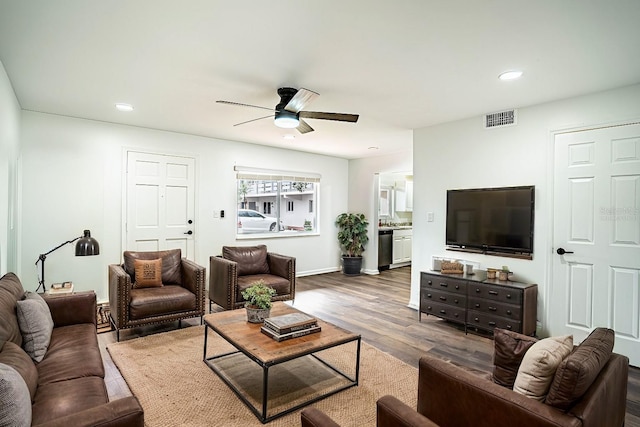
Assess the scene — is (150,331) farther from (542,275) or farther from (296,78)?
(542,275)

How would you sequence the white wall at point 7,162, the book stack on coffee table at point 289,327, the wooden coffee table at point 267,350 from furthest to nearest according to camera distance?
the white wall at point 7,162, the book stack on coffee table at point 289,327, the wooden coffee table at point 267,350

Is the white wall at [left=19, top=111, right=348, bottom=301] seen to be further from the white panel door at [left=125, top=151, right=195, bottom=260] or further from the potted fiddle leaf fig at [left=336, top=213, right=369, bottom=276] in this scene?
the potted fiddle leaf fig at [left=336, top=213, right=369, bottom=276]

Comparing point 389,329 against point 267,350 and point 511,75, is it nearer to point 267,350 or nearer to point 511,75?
point 267,350

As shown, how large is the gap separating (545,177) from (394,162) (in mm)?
3274

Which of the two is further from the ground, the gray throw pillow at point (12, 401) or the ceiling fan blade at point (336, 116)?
the ceiling fan blade at point (336, 116)

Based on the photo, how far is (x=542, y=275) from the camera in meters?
3.57

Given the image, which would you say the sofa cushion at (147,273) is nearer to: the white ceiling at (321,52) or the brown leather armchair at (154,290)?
the brown leather armchair at (154,290)

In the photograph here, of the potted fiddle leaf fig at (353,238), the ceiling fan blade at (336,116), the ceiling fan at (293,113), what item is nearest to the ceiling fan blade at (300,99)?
the ceiling fan at (293,113)

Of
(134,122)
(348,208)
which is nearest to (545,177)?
(348,208)

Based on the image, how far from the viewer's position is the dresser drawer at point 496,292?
3.38 meters

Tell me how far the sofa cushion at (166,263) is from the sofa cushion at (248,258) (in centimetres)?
72

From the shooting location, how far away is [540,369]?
54.8 inches

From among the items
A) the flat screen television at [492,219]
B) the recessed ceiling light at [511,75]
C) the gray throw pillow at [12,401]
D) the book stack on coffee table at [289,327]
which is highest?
the recessed ceiling light at [511,75]

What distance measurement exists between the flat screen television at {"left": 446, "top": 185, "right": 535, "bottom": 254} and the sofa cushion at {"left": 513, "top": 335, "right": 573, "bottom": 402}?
2.49 meters
